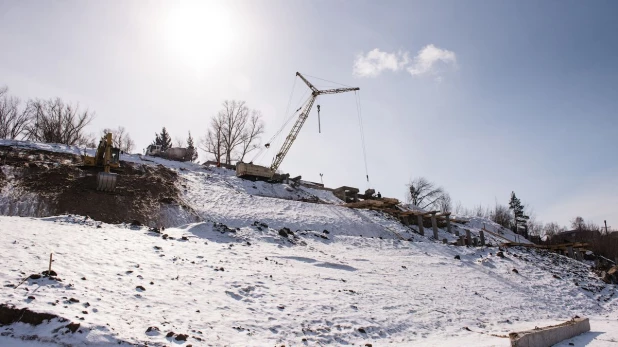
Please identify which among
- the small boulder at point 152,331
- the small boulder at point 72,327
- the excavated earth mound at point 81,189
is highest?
the excavated earth mound at point 81,189

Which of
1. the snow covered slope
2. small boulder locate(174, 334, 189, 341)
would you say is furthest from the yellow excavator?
small boulder locate(174, 334, 189, 341)

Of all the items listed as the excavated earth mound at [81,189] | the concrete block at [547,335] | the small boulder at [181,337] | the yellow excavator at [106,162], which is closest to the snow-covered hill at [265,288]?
the small boulder at [181,337]

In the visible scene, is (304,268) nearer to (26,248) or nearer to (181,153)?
(26,248)

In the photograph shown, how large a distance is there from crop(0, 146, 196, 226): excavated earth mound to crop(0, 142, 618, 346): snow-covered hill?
129 centimetres

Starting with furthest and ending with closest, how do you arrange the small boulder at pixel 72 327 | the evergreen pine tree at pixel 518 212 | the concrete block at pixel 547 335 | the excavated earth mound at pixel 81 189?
1. the evergreen pine tree at pixel 518 212
2. the excavated earth mound at pixel 81 189
3. the concrete block at pixel 547 335
4. the small boulder at pixel 72 327

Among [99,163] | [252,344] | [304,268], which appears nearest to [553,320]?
[304,268]

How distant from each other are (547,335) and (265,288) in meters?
6.74

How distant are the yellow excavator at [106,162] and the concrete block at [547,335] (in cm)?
2071

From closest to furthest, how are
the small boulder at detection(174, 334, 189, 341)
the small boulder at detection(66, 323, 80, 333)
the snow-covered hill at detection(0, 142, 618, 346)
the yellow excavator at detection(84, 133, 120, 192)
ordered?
the small boulder at detection(66, 323, 80, 333)
the small boulder at detection(174, 334, 189, 341)
the snow-covered hill at detection(0, 142, 618, 346)
the yellow excavator at detection(84, 133, 120, 192)

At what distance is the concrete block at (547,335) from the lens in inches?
274

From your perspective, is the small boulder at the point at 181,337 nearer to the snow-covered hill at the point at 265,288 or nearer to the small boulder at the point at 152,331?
the snow-covered hill at the point at 265,288

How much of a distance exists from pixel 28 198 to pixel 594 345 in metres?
22.9

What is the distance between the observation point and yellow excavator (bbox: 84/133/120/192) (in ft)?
66.8

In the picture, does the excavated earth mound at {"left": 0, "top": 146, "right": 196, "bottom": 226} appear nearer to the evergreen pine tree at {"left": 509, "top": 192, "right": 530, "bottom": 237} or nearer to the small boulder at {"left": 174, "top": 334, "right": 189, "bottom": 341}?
the small boulder at {"left": 174, "top": 334, "right": 189, "bottom": 341}
